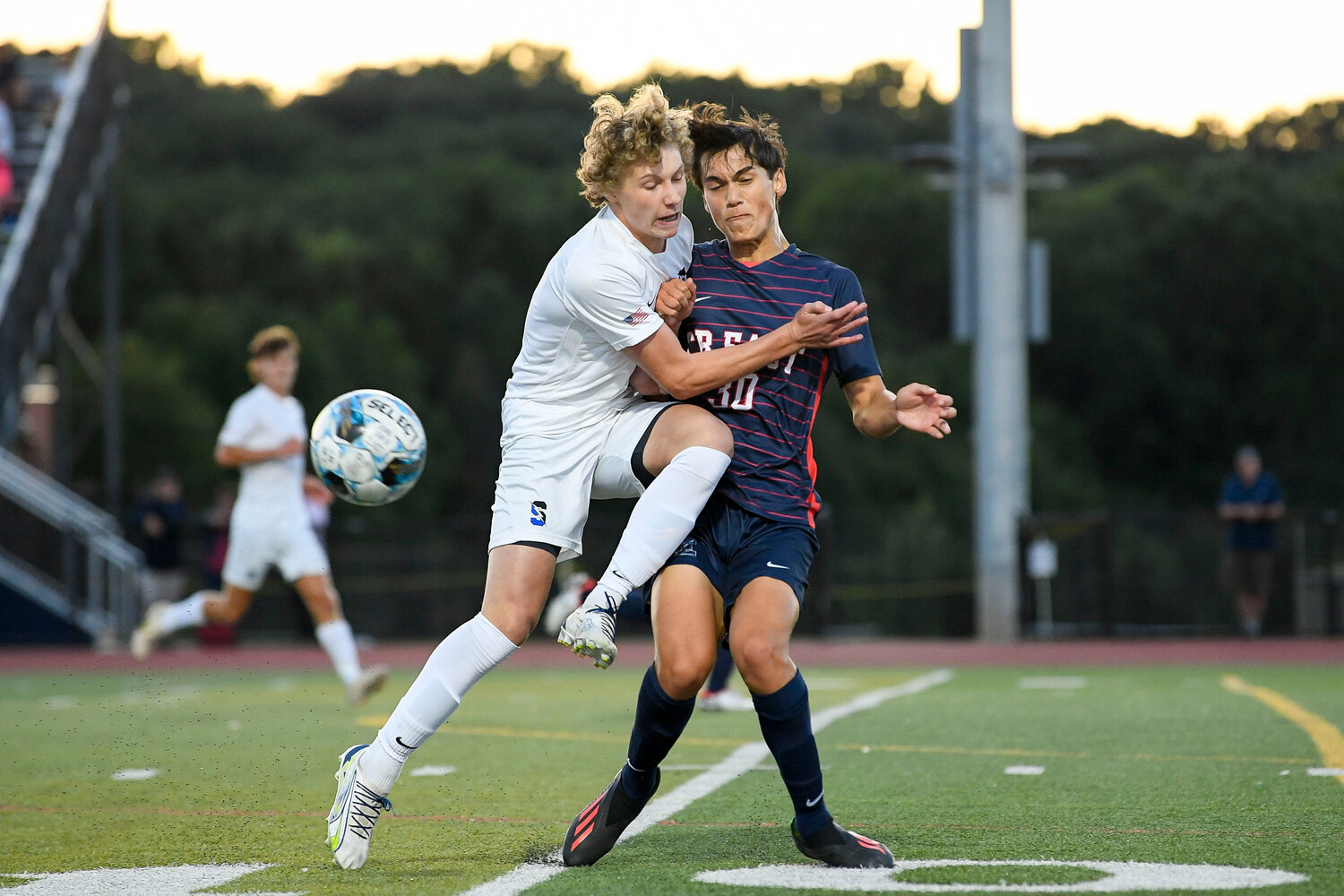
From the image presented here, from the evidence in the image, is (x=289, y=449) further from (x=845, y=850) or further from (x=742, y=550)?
(x=845, y=850)

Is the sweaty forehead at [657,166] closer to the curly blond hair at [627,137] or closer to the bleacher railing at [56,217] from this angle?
the curly blond hair at [627,137]

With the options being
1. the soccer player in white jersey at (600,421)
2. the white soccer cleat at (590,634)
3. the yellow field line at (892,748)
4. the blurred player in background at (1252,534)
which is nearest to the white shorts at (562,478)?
the soccer player in white jersey at (600,421)

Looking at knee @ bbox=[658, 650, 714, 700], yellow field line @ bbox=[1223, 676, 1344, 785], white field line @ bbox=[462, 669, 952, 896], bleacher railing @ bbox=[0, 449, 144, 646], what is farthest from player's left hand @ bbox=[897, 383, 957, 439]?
bleacher railing @ bbox=[0, 449, 144, 646]

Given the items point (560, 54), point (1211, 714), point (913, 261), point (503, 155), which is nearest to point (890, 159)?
point (913, 261)

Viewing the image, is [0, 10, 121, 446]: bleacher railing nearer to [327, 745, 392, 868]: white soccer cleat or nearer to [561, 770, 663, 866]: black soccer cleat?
[327, 745, 392, 868]: white soccer cleat

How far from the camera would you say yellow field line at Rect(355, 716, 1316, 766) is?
6809mm

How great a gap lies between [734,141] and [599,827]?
1994mm

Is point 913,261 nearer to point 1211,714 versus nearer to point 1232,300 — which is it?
point 1232,300

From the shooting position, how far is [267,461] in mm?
10031

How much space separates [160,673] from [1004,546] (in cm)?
864

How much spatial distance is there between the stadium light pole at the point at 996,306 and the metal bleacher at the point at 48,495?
30.2ft

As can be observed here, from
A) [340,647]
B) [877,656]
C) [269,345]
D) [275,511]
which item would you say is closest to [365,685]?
[340,647]

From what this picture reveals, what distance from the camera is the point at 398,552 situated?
23766 mm

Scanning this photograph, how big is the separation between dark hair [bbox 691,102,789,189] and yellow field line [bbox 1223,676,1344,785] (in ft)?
10.2
